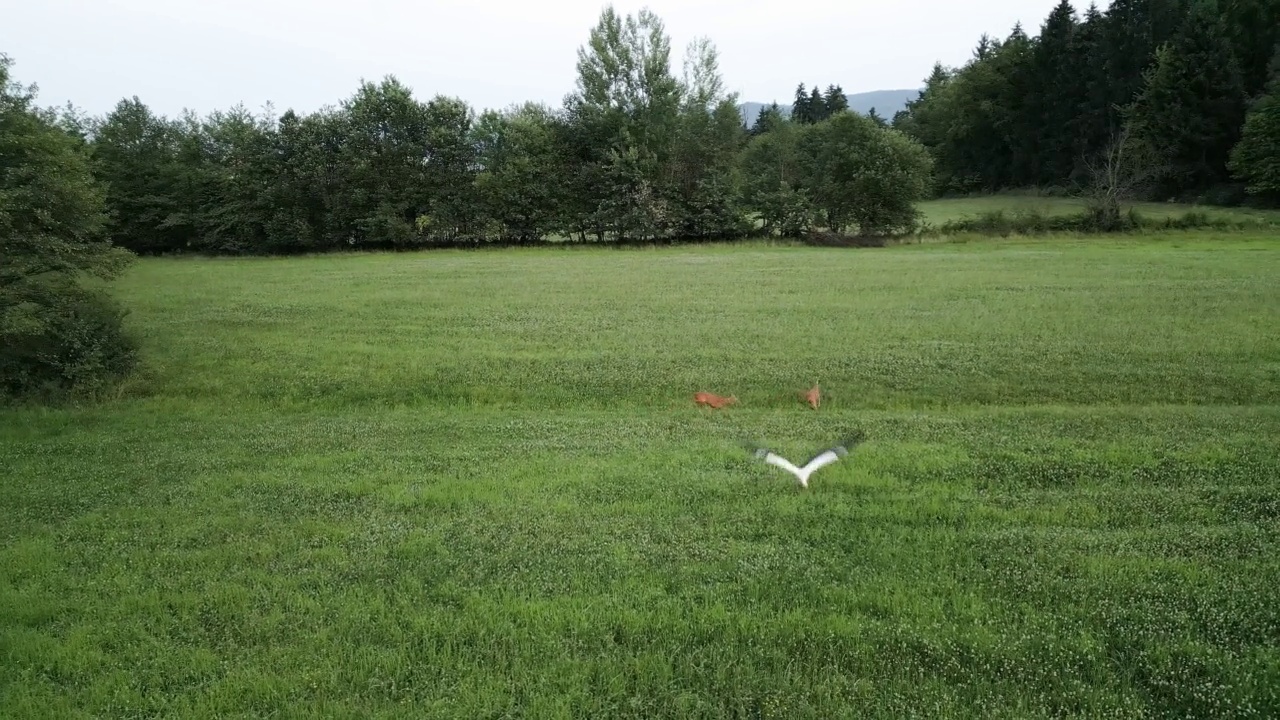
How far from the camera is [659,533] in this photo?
6570 millimetres

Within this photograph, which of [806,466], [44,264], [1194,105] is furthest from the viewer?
[1194,105]

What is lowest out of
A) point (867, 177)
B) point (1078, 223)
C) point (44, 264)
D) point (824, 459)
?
point (824, 459)

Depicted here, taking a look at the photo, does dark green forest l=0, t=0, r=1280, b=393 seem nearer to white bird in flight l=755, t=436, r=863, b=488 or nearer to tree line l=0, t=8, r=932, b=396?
tree line l=0, t=8, r=932, b=396

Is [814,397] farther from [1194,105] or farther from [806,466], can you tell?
[1194,105]

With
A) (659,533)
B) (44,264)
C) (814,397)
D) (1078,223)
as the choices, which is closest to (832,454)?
(659,533)

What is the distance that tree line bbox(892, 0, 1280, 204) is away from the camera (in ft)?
158

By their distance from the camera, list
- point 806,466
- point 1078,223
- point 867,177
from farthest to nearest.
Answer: point 867,177 < point 1078,223 < point 806,466

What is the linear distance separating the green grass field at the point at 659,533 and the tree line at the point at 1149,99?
136 ft

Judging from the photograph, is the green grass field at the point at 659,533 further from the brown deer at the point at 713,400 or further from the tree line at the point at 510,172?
the tree line at the point at 510,172

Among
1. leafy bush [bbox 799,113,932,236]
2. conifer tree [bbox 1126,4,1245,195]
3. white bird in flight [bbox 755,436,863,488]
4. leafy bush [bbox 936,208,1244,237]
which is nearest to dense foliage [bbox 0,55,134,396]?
white bird in flight [bbox 755,436,863,488]

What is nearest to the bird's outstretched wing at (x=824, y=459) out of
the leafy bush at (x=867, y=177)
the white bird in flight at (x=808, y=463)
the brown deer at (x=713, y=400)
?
the white bird in flight at (x=808, y=463)

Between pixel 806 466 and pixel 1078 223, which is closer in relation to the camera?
pixel 806 466

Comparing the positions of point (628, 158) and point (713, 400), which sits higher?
point (628, 158)

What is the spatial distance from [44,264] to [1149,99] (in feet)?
201
